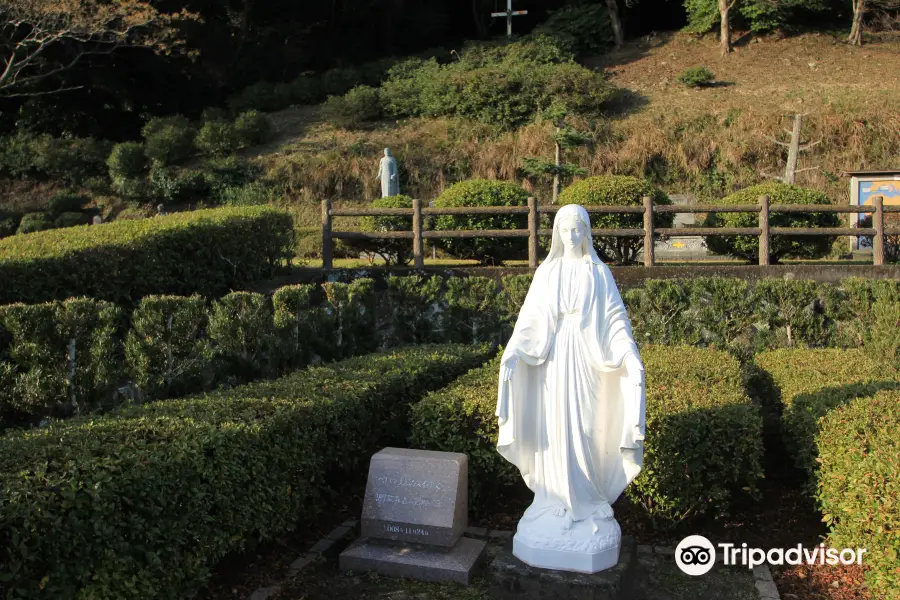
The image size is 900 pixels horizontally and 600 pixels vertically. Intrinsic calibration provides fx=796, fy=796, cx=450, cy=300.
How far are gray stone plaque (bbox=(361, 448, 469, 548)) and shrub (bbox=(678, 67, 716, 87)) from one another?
1116 inches

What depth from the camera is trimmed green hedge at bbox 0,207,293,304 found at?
8961 millimetres

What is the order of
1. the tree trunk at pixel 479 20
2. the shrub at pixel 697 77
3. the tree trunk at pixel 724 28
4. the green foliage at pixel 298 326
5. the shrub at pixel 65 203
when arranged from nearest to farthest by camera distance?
1. the green foliage at pixel 298 326
2. the shrub at pixel 65 203
3. the shrub at pixel 697 77
4. the tree trunk at pixel 724 28
5. the tree trunk at pixel 479 20

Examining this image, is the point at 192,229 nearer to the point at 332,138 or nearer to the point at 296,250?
the point at 296,250

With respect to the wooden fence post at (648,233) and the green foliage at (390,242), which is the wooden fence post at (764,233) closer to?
the wooden fence post at (648,233)

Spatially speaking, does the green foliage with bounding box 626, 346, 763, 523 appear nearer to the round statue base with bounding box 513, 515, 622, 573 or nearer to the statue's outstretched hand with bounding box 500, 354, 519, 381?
the round statue base with bounding box 513, 515, 622, 573

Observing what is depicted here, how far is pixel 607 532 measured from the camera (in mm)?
4676

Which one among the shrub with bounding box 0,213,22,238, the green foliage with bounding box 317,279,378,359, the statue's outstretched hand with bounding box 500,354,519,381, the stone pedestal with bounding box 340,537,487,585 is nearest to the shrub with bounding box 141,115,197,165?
the shrub with bounding box 0,213,22,238

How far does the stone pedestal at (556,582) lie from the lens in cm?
453

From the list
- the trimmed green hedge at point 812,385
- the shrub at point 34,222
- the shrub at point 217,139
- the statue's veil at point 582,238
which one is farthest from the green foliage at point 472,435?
the shrub at point 217,139

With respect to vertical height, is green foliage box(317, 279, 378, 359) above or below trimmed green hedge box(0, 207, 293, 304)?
below

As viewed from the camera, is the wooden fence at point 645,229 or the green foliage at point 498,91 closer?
the wooden fence at point 645,229

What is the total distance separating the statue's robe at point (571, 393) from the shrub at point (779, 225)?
9840 mm

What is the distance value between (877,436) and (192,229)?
876 cm

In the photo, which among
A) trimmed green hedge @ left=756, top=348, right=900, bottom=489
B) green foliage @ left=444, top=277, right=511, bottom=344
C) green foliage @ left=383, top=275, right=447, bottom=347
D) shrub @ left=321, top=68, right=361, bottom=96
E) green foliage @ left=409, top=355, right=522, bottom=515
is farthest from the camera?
shrub @ left=321, top=68, right=361, bottom=96
